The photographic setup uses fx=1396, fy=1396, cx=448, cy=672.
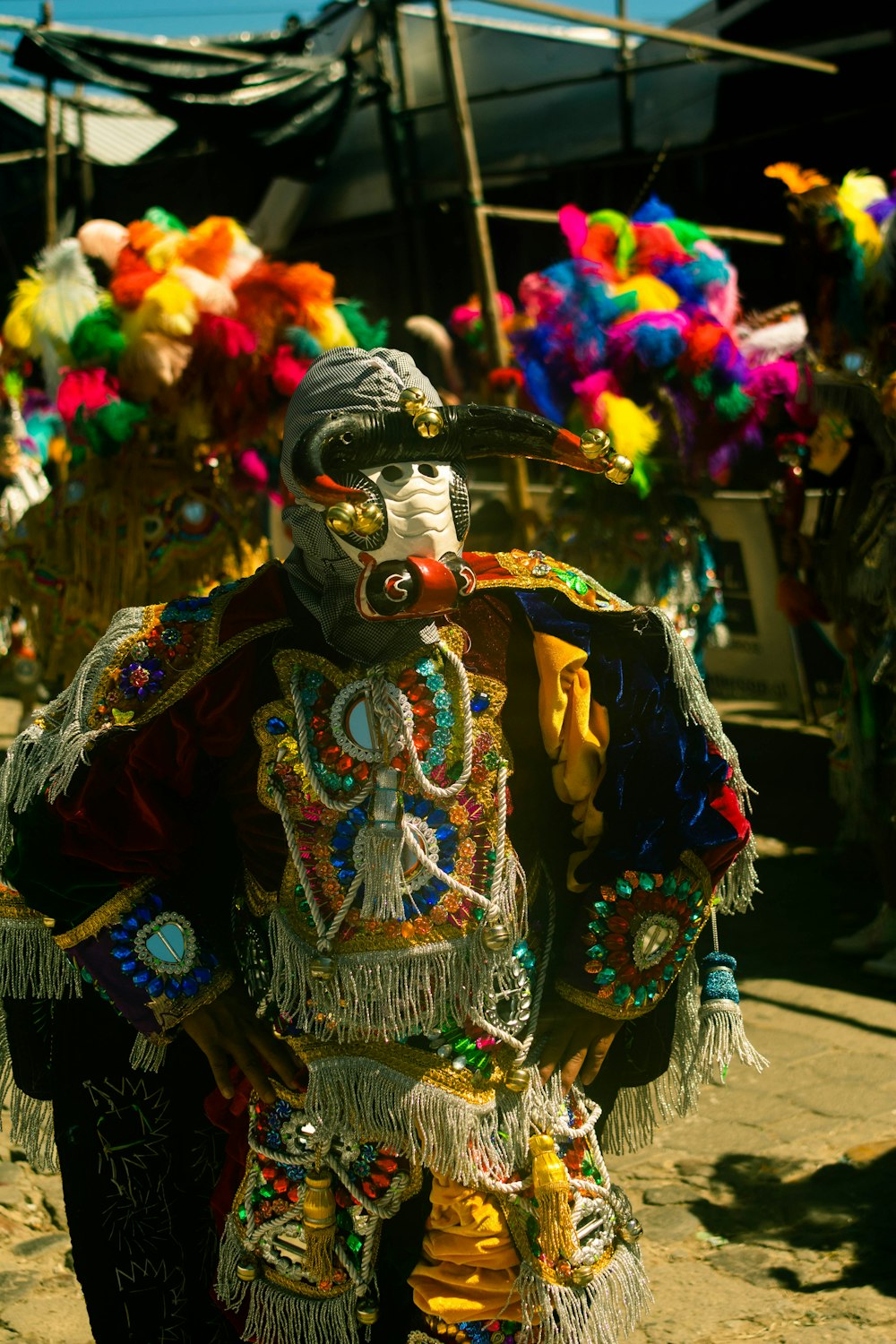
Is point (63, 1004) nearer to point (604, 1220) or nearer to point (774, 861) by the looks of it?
point (604, 1220)

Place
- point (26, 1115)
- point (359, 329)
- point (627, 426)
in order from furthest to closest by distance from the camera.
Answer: point (359, 329) < point (627, 426) < point (26, 1115)

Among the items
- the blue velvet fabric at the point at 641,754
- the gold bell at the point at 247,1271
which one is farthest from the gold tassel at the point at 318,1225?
the blue velvet fabric at the point at 641,754

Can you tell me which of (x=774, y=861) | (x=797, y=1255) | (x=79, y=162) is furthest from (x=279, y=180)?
(x=797, y=1255)

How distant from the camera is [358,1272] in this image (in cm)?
208

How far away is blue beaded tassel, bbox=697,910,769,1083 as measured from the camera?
88.2 inches

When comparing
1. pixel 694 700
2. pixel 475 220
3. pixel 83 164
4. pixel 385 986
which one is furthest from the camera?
pixel 83 164

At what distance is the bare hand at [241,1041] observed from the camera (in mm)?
2086

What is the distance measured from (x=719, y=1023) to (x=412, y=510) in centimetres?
97

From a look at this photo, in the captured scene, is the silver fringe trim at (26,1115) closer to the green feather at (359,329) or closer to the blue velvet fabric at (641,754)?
the blue velvet fabric at (641,754)

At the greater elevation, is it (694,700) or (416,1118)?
(694,700)

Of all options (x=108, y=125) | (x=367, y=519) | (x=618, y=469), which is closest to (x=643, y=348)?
(x=618, y=469)

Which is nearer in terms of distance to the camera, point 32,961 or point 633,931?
point 633,931

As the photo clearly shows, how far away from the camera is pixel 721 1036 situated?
2236 mm

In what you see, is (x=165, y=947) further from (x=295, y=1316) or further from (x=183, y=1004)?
(x=295, y=1316)
